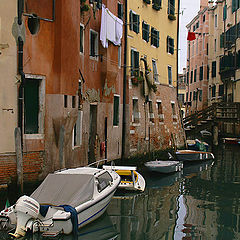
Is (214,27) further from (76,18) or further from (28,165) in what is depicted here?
(28,165)

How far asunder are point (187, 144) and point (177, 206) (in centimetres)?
1730

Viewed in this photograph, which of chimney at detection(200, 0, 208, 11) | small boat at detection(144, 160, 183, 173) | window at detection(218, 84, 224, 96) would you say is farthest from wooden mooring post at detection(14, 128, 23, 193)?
chimney at detection(200, 0, 208, 11)

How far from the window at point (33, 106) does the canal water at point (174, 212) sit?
7.54 feet

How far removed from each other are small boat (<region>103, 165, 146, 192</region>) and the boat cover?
167 inches

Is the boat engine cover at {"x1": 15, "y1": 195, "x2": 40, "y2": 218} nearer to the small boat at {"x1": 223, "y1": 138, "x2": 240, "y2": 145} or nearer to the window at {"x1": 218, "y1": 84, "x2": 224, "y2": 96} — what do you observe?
the small boat at {"x1": 223, "y1": 138, "x2": 240, "y2": 145}

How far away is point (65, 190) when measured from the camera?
10.6 metres

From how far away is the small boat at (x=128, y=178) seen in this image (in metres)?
15.1

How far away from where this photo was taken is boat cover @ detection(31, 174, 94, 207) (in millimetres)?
10141

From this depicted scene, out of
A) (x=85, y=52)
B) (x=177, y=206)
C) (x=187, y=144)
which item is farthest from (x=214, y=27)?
(x=177, y=206)

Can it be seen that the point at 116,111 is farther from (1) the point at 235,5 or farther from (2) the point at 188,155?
(1) the point at 235,5

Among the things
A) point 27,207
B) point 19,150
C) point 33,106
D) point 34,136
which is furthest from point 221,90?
point 27,207

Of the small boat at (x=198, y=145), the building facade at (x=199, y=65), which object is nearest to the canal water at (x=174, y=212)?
the small boat at (x=198, y=145)

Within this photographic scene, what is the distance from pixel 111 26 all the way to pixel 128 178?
252 inches

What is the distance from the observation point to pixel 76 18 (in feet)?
45.3
